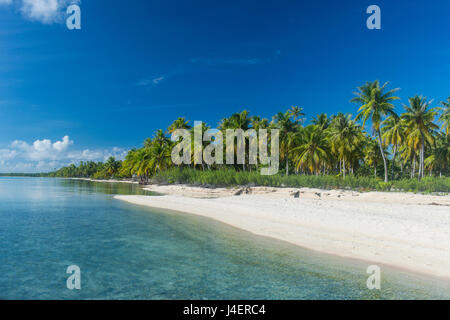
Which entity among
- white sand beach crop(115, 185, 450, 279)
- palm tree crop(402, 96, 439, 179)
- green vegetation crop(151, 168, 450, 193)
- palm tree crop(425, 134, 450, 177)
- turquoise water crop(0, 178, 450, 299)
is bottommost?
turquoise water crop(0, 178, 450, 299)

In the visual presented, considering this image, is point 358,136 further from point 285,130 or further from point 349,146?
point 285,130

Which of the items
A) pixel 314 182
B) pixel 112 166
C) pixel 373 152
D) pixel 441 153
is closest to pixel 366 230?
pixel 314 182

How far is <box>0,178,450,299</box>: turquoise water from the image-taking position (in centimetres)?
604

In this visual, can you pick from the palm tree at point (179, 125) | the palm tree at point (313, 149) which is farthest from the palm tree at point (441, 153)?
the palm tree at point (179, 125)

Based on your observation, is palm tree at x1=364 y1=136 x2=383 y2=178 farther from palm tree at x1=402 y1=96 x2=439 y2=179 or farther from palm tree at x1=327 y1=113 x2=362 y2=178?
palm tree at x1=402 y1=96 x2=439 y2=179

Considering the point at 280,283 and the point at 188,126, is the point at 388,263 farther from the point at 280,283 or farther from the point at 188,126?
the point at 188,126

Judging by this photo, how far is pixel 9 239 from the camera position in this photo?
10.8 meters

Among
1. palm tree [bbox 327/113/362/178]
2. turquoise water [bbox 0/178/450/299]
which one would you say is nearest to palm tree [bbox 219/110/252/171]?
palm tree [bbox 327/113/362/178]

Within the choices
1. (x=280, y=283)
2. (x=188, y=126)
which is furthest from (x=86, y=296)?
(x=188, y=126)

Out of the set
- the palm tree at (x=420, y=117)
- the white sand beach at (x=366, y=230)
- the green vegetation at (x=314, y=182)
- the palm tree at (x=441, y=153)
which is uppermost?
the palm tree at (x=420, y=117)

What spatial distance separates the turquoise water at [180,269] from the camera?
6.04 m

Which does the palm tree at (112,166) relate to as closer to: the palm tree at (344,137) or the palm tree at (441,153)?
the palm tree at (344,137)

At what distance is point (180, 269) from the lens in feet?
24.5
